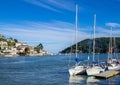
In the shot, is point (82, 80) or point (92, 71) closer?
point (82, 80)

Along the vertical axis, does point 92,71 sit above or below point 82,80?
above

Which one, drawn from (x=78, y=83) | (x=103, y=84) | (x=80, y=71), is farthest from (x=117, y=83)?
(x=80, y=71)

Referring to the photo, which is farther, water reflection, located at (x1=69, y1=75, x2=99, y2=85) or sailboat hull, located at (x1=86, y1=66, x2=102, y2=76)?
sailboat hull, located at (x1=86, y1=66, x2=102, y2=76)

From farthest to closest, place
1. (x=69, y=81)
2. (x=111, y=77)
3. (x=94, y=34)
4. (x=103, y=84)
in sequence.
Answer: (x=94, y=34)
(x=111, y=77)
(x=69, y=81)
(x=103, y=84)

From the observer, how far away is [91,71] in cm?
6994

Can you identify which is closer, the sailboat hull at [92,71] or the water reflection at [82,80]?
the water reflection at [82,80]

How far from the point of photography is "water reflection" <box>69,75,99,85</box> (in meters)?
60.5

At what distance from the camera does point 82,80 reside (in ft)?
208

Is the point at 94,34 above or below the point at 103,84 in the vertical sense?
above

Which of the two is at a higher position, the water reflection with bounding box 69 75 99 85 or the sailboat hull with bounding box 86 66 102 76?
the sailboat hull with bounding box 86 66 102 76

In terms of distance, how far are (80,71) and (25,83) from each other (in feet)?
50.2

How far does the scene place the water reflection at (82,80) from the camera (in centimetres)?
6051

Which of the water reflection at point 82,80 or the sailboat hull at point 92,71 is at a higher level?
the sailboat hull at point 92,71

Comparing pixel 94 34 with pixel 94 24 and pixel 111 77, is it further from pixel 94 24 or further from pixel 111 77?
pixel 111 77
